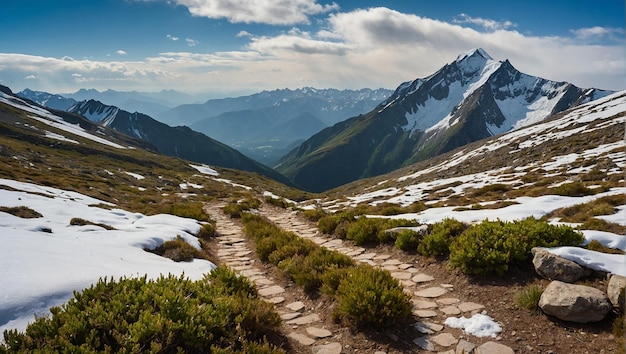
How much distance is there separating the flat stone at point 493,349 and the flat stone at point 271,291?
467 cm

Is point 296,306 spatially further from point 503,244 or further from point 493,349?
point 503,244

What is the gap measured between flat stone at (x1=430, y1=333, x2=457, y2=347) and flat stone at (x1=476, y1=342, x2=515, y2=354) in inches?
17.7

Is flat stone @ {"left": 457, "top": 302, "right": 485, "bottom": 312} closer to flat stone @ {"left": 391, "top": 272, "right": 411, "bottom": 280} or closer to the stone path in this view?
the stone path

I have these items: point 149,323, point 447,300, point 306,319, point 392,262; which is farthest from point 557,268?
point 149,323

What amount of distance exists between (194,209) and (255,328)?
16.7 m

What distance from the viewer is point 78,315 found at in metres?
4.79

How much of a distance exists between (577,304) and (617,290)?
0.73 meters

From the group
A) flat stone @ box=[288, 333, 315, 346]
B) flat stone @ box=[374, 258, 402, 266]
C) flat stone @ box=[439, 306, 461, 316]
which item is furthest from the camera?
flat stone @ box=[374, 258, 402, 266]

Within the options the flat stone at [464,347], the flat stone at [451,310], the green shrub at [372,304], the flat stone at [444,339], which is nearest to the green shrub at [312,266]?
the green shrub at [372,304]

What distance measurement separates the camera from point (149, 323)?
4617mm

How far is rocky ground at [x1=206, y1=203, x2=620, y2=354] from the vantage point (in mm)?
Result: 5430

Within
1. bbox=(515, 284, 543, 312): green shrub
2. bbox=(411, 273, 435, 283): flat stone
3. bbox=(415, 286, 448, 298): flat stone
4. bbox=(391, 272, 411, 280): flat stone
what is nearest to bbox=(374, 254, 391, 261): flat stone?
bbox=(391, 272, 411, 280): flat stone

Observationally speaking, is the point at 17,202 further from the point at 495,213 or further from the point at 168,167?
the point at 168,167

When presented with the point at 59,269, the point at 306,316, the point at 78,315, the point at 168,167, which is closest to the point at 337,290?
the point at 306,316
